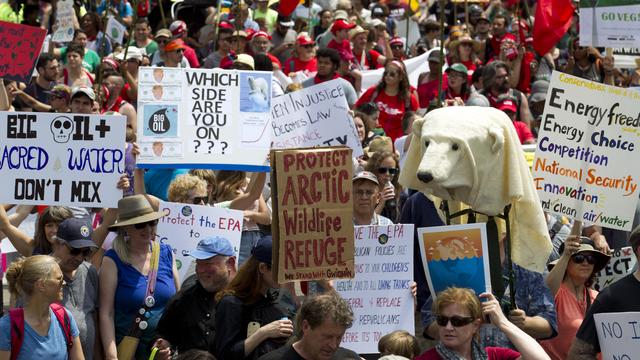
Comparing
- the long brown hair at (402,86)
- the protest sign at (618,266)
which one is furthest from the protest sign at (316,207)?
the long brown hair at (402,86)

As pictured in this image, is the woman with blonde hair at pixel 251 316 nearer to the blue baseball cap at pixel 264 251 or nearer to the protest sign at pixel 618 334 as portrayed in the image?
the blue baseball cap at pixel 264 251

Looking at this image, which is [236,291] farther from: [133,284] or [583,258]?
[583,258]

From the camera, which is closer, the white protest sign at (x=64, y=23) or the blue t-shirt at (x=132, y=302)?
the blue t-shirt at (x=132, y=302)

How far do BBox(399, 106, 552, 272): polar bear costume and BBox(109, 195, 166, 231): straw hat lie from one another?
64.2 inches

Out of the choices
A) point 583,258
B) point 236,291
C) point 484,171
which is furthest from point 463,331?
point 583,258

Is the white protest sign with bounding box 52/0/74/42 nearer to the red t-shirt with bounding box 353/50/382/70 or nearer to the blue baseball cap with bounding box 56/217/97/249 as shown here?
the red t-shirt with bounding box 353/50/382/70

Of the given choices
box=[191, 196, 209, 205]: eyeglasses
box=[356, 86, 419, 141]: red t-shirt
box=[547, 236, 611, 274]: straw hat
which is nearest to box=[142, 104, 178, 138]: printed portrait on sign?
box=[191, 196, 209, 205]: eyeglasses

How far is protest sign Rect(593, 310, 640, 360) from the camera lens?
675 centimetres

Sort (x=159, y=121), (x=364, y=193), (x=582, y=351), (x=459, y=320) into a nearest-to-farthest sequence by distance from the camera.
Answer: (x=459, y=320), (x=582, y=351), (x=364, y=193), (x=159, y=121)

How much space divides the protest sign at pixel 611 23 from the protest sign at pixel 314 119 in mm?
2962

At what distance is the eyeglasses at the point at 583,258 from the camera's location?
836 cm

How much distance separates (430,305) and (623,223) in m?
1.82

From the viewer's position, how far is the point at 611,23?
488 inches

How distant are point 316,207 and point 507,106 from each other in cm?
557
